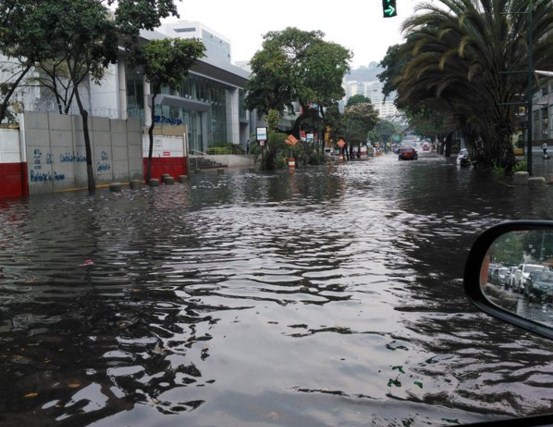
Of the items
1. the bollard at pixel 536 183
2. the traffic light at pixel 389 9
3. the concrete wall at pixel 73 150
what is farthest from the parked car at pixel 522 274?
the concrete wall at pixel 73 150

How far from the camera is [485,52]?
83.3 feet

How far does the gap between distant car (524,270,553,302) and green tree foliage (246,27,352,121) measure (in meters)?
56.3

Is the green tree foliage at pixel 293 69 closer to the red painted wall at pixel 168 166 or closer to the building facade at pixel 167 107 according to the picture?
the building facade at pixel 167 107

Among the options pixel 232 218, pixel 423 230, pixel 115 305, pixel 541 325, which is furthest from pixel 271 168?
pixel 541 325

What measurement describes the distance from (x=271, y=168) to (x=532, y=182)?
85.7ft

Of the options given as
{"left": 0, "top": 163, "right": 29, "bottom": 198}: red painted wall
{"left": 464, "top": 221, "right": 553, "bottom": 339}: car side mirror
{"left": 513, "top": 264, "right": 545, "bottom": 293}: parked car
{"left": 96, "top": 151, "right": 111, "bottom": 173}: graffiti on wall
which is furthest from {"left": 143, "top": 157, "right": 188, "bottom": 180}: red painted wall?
{"left": 513, "top": 264, "right": 545, "bottom": 293}: parked car

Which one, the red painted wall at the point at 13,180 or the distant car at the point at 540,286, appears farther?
the red painted wall at the point at 13,180

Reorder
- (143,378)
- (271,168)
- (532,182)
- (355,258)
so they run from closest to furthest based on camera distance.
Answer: (143,378), (355,258), (532,182), (271,168)

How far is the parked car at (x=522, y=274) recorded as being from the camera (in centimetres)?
225

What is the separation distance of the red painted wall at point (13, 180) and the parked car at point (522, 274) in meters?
22.5

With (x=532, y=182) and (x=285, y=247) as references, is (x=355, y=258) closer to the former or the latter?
(x=285, y=247)

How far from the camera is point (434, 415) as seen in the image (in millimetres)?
3230

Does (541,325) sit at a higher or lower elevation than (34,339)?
higher

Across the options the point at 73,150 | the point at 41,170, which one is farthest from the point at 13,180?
the point at 73,150
